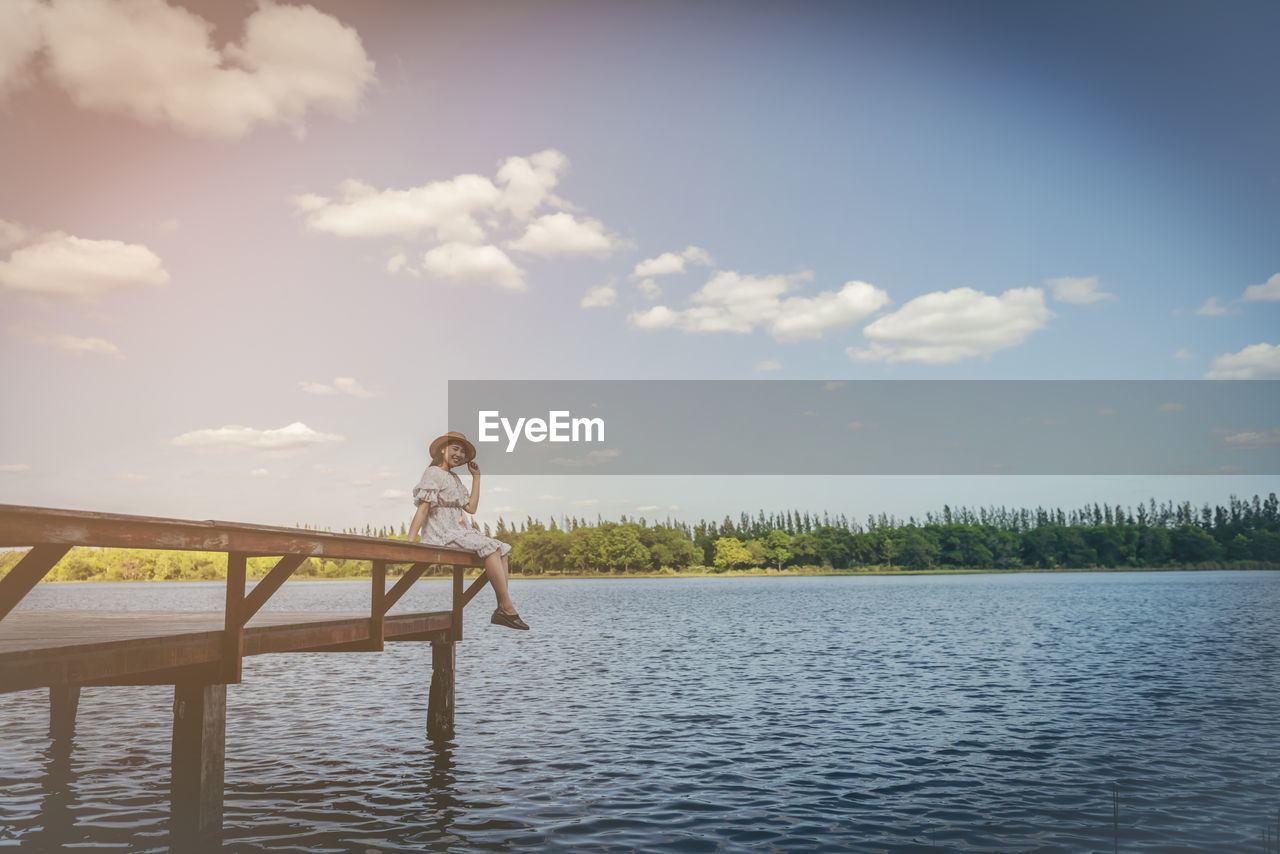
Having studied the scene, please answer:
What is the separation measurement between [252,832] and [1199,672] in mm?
27452

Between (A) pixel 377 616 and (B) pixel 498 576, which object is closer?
(A) pixel 377 616

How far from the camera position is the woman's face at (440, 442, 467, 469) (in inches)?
583

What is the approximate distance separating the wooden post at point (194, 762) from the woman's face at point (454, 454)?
5.95 m

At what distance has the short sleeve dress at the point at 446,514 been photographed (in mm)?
14375

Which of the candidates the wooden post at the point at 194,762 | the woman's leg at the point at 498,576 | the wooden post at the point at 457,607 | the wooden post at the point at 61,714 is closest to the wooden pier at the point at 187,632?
the wooden post at the point at 194,762

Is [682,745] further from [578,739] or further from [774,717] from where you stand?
[774,717]

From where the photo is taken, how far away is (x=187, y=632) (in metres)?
9.20

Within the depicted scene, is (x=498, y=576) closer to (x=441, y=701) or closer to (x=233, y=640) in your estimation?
(x=441, y=701)

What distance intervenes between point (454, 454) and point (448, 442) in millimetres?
249

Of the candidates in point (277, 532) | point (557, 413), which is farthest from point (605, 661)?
point (277, 532)

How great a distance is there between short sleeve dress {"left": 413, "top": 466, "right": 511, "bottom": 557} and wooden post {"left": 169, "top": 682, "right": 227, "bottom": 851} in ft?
17.2

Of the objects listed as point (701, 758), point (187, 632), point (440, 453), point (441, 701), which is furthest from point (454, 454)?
point (701, 758)

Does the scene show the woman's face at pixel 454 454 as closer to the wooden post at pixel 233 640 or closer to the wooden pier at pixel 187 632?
the wooden pier at pixel 187 632

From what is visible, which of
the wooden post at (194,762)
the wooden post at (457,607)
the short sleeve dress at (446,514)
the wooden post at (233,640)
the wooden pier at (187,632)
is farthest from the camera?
the wooden post at (457,607)
